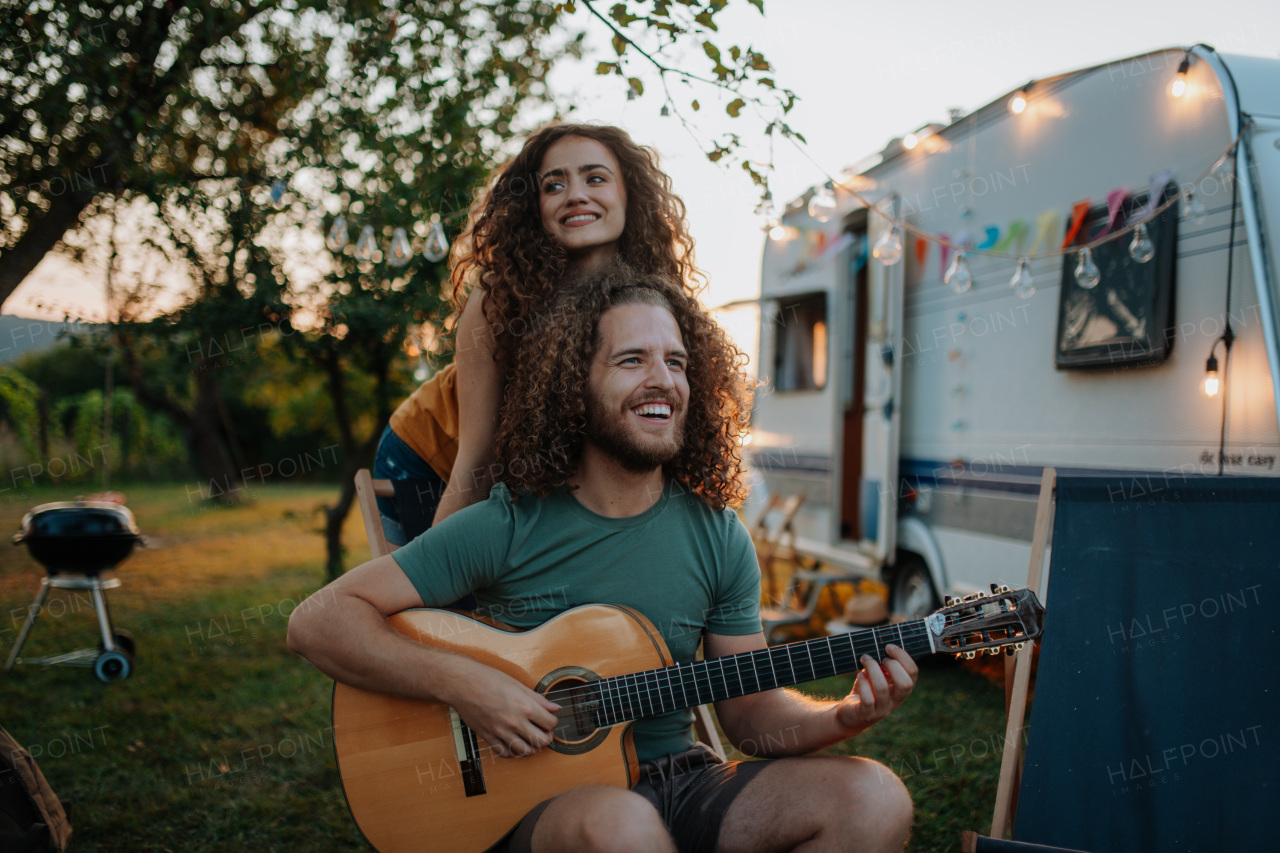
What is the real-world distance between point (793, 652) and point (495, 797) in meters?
0.71

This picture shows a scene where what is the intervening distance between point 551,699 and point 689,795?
358 millimetres

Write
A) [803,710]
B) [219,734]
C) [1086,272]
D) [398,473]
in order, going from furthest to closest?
[219,734], [1086,272], [398,473], [803,710]

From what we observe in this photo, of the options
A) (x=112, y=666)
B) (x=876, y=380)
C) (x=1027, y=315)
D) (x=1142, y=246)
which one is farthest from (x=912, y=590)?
(x=112, y=666)

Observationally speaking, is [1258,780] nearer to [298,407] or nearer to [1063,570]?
[1063,570]

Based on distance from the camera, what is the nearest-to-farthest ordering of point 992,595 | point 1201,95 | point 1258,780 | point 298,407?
1. point 992,595
2. point 1258,780
3. point 1201,95
4. point 298,407

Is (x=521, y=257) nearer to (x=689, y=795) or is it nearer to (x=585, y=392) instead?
(x=585, y=392)

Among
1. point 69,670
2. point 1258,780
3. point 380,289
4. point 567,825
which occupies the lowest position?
point 69,670

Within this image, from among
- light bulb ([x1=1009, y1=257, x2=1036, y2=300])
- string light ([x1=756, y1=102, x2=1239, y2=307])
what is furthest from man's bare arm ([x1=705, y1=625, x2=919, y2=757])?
light bulb ([x1=1009, y1=257, x2=1036, y2=300])

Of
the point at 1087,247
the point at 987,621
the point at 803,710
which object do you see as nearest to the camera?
the point at 987,621

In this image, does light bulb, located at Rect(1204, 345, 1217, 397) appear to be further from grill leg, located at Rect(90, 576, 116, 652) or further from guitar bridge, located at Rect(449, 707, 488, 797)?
grill leg, located at Rect(90, 576, 116, 652)

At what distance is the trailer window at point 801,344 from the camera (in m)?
6.01

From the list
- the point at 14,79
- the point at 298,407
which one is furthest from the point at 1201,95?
the point at 298,407

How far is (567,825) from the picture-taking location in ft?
4.94

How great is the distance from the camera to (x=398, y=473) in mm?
2682
